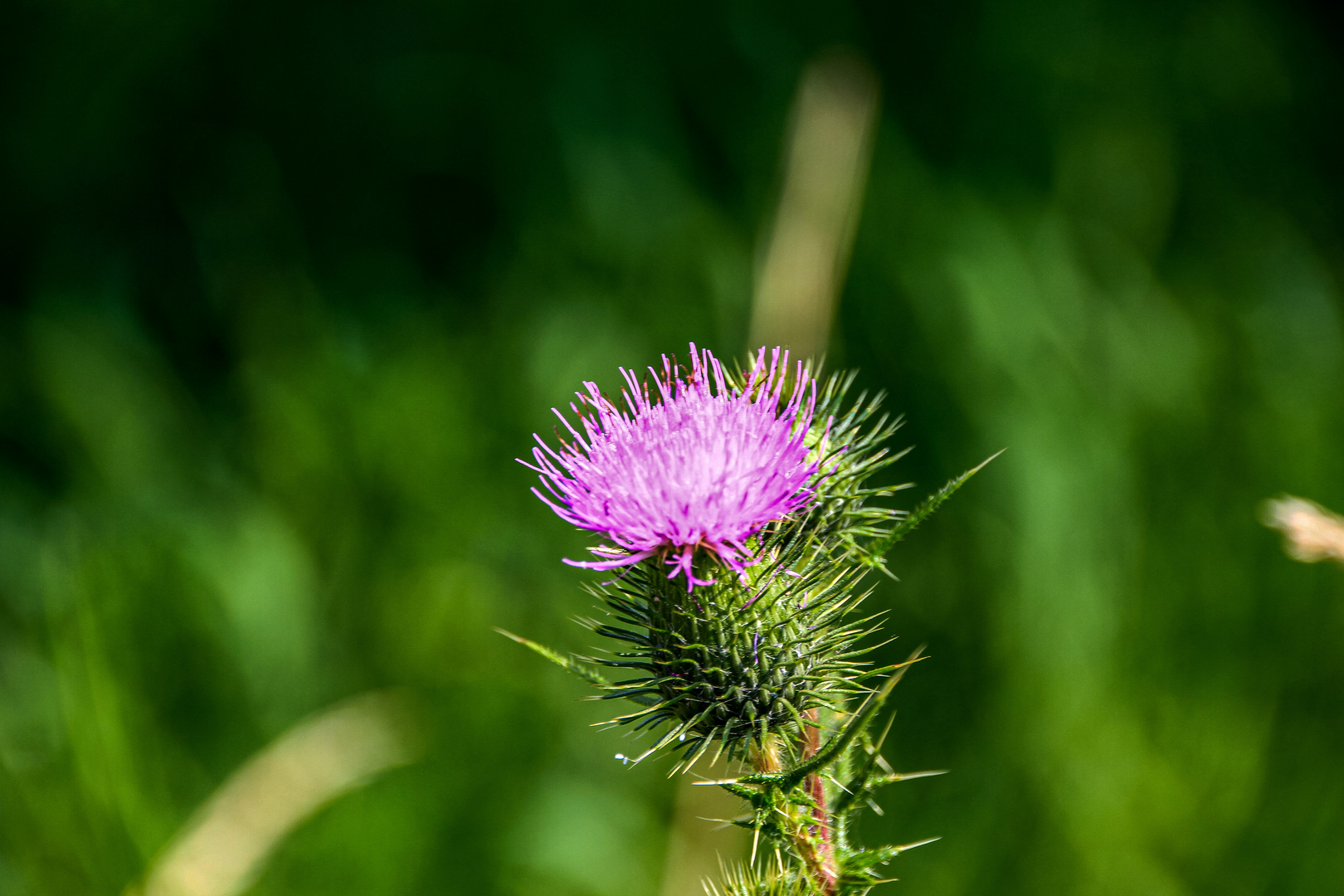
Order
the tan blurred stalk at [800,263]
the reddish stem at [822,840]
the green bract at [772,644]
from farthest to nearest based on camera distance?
the tan blurred stalk at [800,263] → the green bract at [772,644] → the reddish stem at [822,840]

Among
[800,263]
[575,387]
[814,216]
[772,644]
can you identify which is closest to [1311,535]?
[772,644]

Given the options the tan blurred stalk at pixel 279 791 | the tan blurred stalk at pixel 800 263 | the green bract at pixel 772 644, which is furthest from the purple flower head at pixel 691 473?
the tan blurred stalk at pixel 279 791

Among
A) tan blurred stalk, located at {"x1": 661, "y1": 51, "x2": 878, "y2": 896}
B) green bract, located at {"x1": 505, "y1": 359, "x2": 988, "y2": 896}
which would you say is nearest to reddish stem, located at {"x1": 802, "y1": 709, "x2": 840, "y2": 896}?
green bract, located at {"x1": 505, "y1": 359, "x2": 988, "y2": 896}

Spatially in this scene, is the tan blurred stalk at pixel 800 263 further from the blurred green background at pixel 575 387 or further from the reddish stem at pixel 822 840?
the reddish stem at pixel 822 840

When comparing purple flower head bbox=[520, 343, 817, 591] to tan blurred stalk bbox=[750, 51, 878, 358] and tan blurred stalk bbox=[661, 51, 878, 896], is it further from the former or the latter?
tan blurred stalk bbox=[750, 51, 878, 358]

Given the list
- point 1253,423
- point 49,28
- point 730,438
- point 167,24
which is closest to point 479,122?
point 167,24

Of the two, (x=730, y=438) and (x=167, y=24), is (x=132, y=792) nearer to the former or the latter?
(x=730, y=438)
